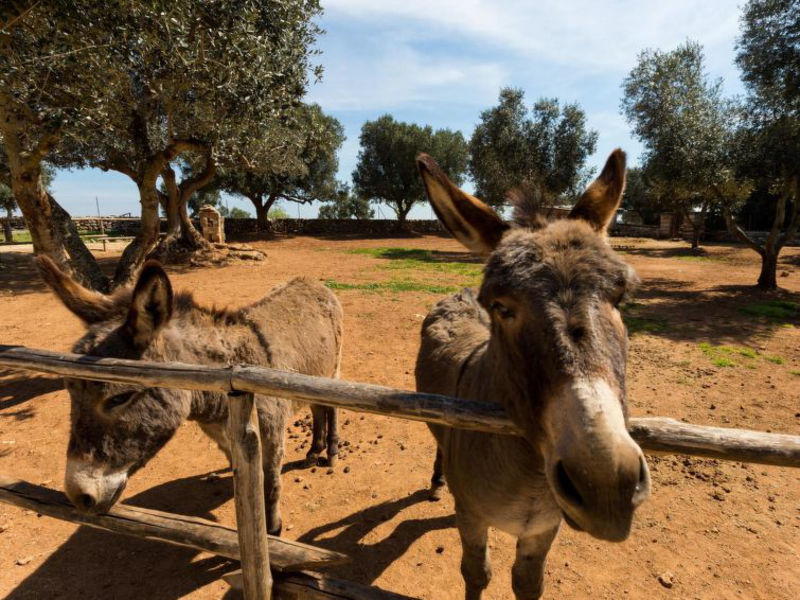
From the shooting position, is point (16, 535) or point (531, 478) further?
point (16, 535)

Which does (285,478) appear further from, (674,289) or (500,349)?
(674,289)

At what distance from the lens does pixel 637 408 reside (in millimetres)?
6012

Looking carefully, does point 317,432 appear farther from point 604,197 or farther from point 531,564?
point 604,197

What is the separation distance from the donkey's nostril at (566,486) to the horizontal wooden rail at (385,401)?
0.36 m

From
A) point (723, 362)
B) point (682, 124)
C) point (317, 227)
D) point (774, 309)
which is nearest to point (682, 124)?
point (682, 124)

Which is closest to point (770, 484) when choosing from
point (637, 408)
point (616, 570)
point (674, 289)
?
point (637, 408)

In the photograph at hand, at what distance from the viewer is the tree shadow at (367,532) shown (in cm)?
351

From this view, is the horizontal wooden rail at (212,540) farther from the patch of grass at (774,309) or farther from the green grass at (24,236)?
the green grass at (24,236)

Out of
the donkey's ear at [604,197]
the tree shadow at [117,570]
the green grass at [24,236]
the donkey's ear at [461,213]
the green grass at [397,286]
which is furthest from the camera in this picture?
the green grass at [24,236]

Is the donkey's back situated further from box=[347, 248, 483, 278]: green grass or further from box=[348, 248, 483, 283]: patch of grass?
box=[348, 248, 483, 283]: patch of grass

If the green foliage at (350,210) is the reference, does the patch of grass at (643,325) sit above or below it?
below

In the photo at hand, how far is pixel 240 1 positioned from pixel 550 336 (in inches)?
350

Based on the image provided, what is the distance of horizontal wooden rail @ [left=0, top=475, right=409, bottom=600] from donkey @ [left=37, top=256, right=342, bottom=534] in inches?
9.6

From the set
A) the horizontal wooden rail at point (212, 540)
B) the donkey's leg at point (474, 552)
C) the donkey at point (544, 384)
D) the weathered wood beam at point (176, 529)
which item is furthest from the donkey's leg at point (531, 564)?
the weathered wood beam at point (176, 529)
